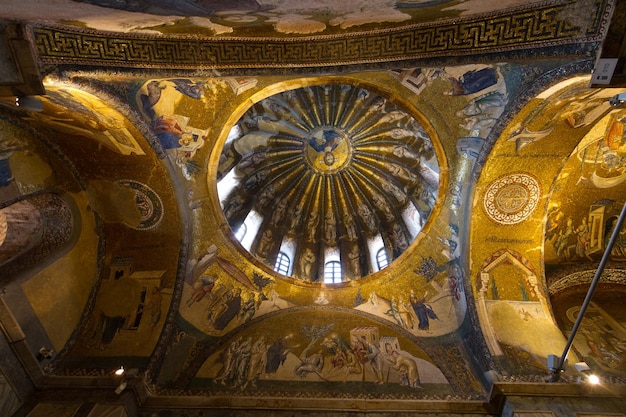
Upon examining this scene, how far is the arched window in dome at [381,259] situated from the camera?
13.8 metres

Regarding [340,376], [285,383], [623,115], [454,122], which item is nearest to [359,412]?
[340,376]

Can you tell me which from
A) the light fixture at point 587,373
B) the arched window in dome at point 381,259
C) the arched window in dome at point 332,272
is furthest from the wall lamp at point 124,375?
the light fixture at point 587,373

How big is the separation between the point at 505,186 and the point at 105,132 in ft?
30.9

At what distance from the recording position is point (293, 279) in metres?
12.4

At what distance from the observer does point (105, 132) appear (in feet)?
31.1

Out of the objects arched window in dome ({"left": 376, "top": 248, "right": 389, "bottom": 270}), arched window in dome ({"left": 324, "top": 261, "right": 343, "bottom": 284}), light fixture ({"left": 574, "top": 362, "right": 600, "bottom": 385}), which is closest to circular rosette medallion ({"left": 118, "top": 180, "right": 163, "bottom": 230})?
arched window in dome ({"left": 324, "top": 261, "right": 343, "bottom": 284})

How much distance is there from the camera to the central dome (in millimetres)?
13727

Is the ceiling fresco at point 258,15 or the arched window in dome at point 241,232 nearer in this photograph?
the ceiling fresco at point 258,15

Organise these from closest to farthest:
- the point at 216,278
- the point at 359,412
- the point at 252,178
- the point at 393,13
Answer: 1. the point at 393,13
2. the point at 359,412
3. the point at 216,278
4. the point at 252,178

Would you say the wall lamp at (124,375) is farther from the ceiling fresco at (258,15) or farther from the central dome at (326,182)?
the ceiling fresco at (258,15)

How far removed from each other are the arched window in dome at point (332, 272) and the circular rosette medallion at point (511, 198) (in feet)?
17.8

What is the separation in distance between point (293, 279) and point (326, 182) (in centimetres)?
468

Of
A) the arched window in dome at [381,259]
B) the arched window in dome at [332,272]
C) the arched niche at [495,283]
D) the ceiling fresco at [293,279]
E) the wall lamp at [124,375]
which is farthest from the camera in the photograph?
the arched window in dome at [332,272]

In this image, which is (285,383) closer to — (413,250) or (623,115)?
(413,250)
